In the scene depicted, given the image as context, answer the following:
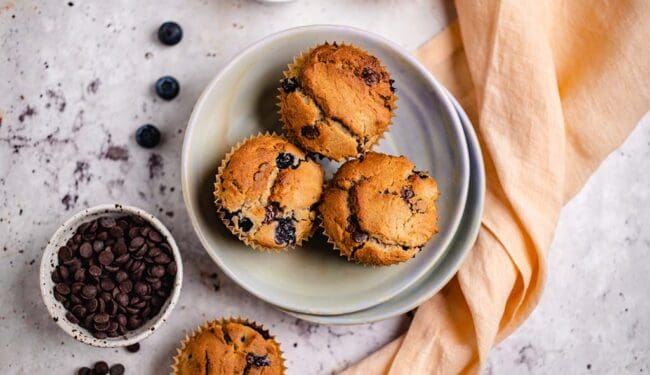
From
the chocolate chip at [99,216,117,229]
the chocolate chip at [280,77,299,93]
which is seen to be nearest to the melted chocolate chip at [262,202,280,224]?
the chocolate chip at [280,77,299,93]

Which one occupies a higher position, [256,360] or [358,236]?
[358,236]

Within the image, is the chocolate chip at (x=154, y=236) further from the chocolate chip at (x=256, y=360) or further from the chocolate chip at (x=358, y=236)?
the chocolate chip at (x=358, y=236)

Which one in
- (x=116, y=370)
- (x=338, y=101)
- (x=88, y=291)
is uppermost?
(x=338, y=101)

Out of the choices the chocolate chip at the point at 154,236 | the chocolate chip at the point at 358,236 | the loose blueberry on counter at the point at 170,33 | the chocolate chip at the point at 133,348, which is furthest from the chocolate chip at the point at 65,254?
the chocolate chip at the point at 358,236

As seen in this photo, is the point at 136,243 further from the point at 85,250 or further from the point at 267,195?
the point at 267,195

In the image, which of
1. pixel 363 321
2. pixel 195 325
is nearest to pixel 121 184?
pixel 195 325

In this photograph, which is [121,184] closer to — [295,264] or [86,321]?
[86,321]

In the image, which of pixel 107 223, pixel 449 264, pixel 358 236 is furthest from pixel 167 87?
pixel 449 264
